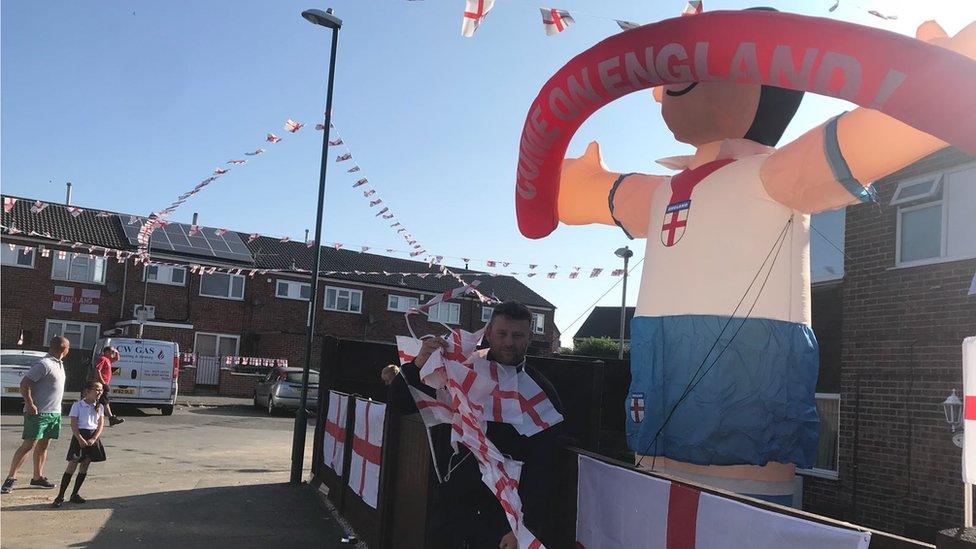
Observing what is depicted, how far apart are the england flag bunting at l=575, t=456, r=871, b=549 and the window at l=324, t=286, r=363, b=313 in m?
32.0

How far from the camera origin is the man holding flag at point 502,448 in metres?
3.70

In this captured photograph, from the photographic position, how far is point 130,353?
19.5 m

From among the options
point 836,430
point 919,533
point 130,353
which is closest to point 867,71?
point 919,533

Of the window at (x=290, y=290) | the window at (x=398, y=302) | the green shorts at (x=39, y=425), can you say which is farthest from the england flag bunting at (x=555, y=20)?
the window at (x=398, y=302)

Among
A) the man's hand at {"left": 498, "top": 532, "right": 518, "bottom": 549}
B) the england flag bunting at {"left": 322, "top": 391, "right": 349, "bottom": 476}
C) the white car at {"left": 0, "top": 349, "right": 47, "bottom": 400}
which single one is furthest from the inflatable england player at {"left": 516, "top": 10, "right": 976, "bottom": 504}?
the white car at {"left": 0, "top": 349, "right": 47, "bottom": 400}

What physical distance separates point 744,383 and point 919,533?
3647 mm

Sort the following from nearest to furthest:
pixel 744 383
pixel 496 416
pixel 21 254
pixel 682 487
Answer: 1. pixel 682 487
2. pixel 496 416
3. pixel 744 383
4. pixel 21 254

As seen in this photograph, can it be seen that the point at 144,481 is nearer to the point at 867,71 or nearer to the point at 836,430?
the point at 836,430

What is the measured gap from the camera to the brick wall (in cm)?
728

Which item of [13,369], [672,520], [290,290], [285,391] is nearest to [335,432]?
[672,520]

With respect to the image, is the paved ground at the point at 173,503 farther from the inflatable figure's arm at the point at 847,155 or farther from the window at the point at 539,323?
the window at the point at 539,323

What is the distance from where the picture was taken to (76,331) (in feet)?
95.7

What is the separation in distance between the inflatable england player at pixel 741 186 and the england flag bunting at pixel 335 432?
327 cm

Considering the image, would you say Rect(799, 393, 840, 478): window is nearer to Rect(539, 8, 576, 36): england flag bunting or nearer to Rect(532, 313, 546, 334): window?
Rect(539, 8, 576, 36): england flag bunting
